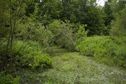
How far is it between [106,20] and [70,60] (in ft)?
67.6

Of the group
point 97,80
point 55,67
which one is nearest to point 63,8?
point 55,67

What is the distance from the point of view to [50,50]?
20500 millimetres

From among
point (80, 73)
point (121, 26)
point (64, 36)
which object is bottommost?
point (80, 73)

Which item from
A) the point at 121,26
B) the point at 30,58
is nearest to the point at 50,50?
the point at 121,26

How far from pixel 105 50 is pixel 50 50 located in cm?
466

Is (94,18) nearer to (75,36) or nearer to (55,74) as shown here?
(75,36)

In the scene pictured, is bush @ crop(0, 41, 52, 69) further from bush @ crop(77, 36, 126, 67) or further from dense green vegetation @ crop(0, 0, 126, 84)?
bush @ crop(77, 36, 126, 67)

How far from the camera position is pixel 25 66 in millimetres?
14289

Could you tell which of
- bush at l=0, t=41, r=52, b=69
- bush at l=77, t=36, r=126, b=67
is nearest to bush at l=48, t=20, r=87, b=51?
bush at l=77, t=36, r=126, b=67

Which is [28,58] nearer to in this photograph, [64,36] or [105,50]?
[105,50]

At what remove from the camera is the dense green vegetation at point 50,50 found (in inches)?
439

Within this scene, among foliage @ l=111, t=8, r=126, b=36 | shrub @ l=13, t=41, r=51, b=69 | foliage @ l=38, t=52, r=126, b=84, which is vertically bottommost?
foliage @ l=38, t=52, r=126, b=84

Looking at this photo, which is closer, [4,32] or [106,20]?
[4,32]

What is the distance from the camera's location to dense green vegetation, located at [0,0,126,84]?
11148mm
